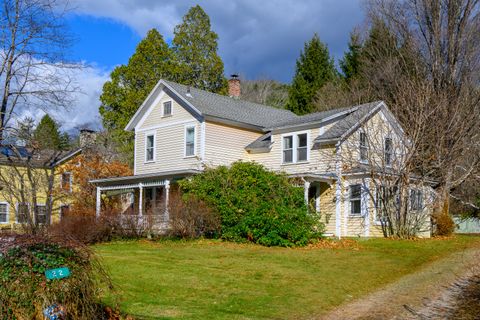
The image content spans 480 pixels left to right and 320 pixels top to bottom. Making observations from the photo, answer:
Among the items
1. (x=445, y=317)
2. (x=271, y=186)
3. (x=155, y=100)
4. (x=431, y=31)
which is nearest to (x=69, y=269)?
(x=445, y=317)

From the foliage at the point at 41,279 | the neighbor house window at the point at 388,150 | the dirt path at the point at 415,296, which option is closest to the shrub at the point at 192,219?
the neighbor house window at the point at 388,150

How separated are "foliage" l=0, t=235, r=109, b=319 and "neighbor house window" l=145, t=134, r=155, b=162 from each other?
24.1 metres

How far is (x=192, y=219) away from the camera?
22.1 m

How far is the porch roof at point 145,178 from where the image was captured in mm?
26528

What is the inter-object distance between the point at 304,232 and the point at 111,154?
73.2 ft

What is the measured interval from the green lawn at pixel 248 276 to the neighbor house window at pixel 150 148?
1142 cm

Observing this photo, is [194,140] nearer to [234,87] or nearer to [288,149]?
[288,149]

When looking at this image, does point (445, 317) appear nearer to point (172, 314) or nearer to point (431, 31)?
point (172, 314)

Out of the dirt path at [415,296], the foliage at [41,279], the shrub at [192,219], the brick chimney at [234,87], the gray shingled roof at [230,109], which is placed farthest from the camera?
the brick chimney at [234,87]

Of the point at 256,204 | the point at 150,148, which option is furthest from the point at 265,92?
the point at 256,204

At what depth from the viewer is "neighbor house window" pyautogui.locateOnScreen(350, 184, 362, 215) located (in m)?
25.4

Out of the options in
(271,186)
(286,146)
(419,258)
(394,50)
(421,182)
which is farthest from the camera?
(394,50)

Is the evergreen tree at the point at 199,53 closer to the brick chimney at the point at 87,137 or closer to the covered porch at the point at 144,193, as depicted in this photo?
the brick chimney at the point at 87,137

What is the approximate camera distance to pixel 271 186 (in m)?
22.2
